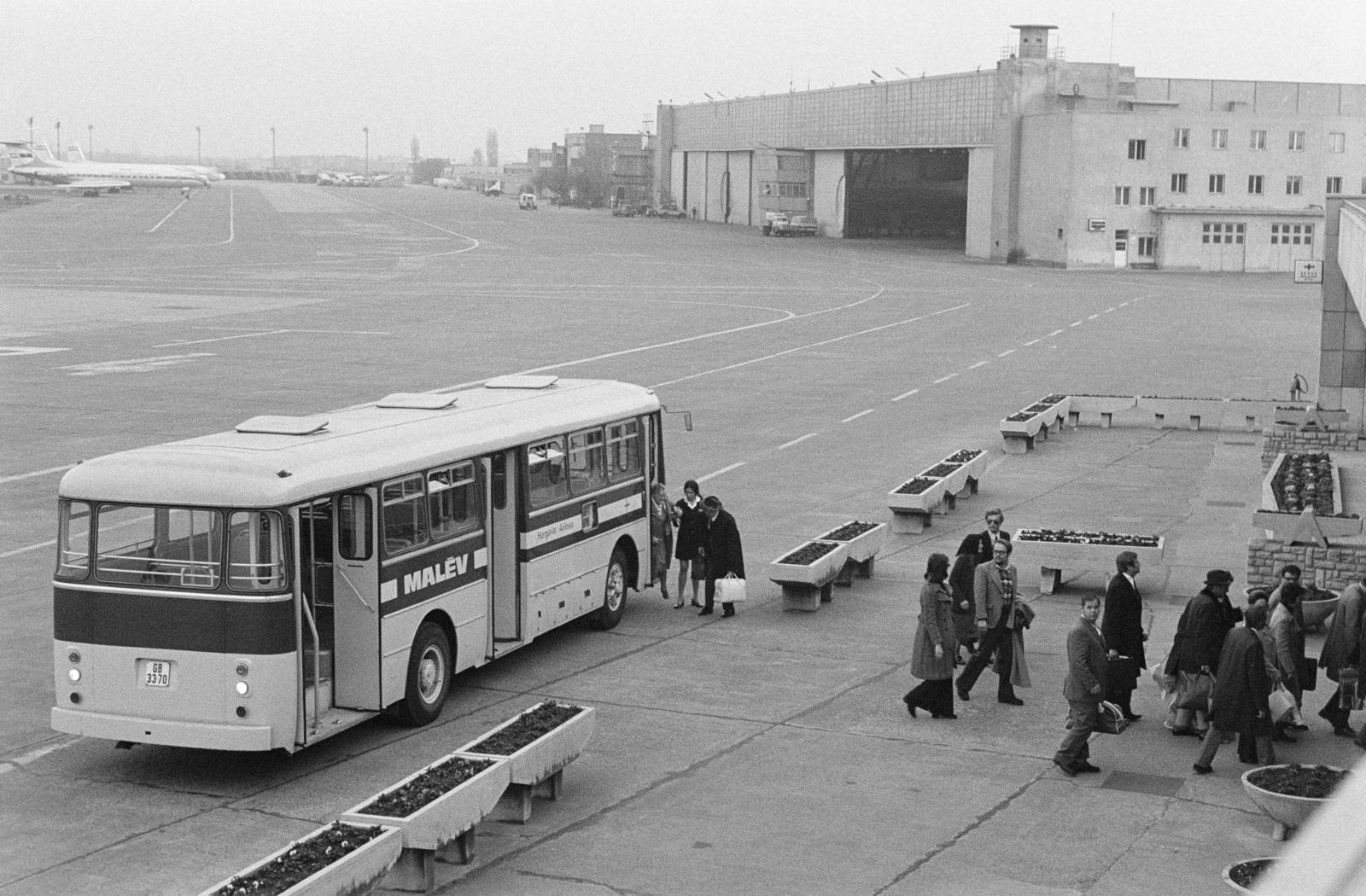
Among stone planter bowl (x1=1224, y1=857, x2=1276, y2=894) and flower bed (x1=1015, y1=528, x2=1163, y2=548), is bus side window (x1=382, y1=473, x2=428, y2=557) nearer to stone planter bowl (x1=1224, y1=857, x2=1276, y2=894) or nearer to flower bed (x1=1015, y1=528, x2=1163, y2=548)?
stone planter bowl (x1=1224, y1=857, x2=1276, y2=894)

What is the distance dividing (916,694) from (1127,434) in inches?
931

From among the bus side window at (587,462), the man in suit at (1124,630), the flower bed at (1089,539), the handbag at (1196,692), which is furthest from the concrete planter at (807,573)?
the handbag at (1196,692)

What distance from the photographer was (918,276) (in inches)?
3556

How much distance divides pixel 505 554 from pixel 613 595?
2825 mm

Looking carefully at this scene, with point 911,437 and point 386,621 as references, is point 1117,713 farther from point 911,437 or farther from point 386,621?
point 911,437

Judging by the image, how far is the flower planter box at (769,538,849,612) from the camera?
63.8 feet

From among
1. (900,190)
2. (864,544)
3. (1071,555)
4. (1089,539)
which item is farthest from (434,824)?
(900,190)

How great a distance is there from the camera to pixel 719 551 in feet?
64.0

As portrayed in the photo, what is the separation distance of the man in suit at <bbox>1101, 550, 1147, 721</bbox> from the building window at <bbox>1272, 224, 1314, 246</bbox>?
9321 cm

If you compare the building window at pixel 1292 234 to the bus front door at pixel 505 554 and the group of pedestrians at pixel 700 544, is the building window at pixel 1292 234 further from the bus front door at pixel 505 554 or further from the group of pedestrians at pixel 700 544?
the bus front door at pixel 505 554

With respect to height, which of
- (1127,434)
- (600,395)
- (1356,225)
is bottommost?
(1127,434)

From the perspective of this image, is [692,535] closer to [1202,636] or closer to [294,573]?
[1202,636]

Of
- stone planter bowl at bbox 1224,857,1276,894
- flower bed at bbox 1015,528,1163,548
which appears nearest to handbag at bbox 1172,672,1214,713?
stone planter bowl at bbox 1224,857,1276,894

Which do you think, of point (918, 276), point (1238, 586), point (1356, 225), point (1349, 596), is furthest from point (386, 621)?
point (918, 276)
